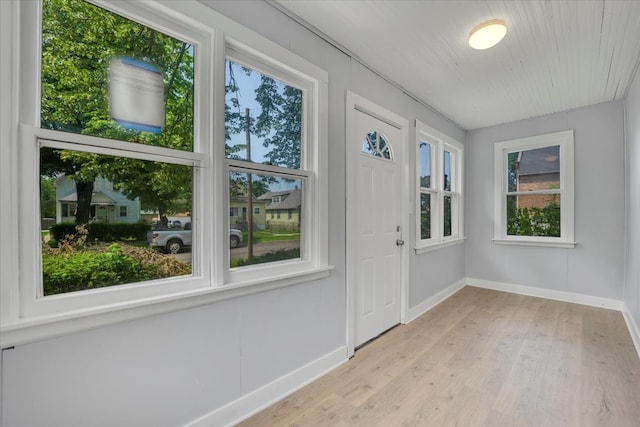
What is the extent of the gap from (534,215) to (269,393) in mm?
4415

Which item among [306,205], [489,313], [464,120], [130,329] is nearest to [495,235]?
[489,313]

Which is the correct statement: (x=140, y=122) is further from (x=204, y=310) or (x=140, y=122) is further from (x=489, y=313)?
(x=489, y=313)

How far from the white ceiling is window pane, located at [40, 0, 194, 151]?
94 centimetres

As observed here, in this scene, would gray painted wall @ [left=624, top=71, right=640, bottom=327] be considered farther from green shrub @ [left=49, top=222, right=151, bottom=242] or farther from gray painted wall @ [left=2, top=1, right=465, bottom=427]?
green shrub @ [left=49, top=222, right=151, bottom=242]

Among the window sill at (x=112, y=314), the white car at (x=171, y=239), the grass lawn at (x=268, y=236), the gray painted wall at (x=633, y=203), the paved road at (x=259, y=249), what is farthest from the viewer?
the gray painted wall at (x=633, y=203)

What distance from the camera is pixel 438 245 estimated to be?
3.86 meters

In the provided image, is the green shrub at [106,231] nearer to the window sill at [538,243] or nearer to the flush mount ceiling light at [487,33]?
the flush mount ceiling light at [487,33]

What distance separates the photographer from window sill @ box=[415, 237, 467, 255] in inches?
136

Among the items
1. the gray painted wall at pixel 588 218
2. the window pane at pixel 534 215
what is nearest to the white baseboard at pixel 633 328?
the gray painted wall at pixel 588 218

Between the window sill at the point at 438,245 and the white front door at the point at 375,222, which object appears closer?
the white front door at the point at 375,222

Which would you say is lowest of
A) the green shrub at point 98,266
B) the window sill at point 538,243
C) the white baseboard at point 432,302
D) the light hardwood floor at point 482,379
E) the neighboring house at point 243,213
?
the light hardwood floor at point 482,379

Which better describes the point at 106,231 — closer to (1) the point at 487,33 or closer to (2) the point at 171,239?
(2) the point at 171,239

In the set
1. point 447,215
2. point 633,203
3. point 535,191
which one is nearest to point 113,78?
point 447,215

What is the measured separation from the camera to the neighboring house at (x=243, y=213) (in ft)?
5.85
